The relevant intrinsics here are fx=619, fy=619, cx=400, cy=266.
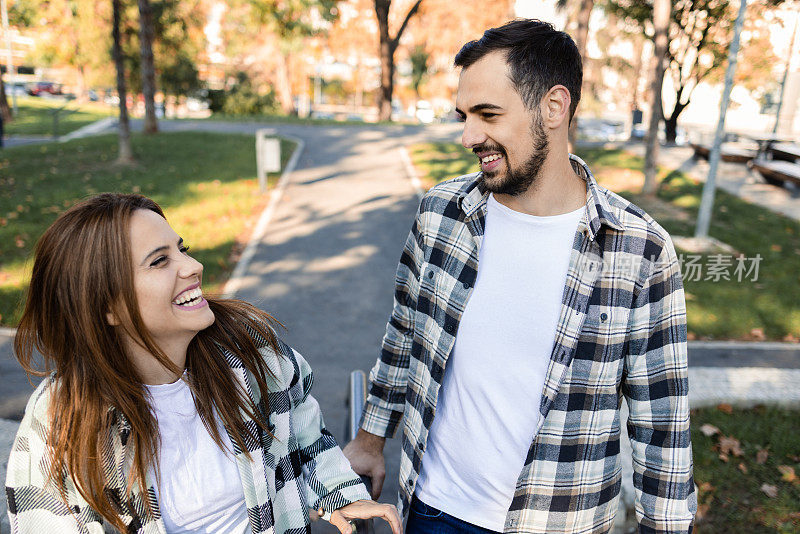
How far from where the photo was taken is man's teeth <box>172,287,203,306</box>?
198 cm

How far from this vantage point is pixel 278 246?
961cm

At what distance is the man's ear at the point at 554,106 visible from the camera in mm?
2039

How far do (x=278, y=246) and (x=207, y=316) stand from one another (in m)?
7.73

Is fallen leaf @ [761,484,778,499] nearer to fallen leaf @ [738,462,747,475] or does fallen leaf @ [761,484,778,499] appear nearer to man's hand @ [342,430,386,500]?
fallen leaf @ [738,462,747,475]

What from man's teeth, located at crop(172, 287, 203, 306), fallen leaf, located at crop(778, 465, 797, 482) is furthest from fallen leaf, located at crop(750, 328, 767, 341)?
man's teeth, located at crop(172, 287, 203, 306)

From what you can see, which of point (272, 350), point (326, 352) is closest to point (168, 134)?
point (326, 352)

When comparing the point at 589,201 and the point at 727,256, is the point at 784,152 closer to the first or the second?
the point at 727,256

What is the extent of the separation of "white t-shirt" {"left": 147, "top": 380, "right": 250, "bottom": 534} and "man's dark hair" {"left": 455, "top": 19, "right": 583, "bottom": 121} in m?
1.49

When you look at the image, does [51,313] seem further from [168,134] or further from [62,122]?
[62,122]

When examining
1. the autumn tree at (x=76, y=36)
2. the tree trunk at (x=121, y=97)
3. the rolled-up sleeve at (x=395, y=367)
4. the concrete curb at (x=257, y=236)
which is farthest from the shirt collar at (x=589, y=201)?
the autumn tree at (x=76, y=36)

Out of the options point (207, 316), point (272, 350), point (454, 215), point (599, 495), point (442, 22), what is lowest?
point (599, 495)

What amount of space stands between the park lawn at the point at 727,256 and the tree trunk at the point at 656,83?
52 cm

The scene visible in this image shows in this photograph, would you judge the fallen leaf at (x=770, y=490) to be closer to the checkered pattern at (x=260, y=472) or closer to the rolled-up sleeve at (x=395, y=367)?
the rolled-up sleeve at (x=395, y=367)

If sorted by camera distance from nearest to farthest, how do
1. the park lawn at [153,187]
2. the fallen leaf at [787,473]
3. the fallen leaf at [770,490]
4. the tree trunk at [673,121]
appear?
the fallen leaf at [770,490], the fallen leaf at [787,473], the park lawn at [153,187], the tree trunk at [673,121]
